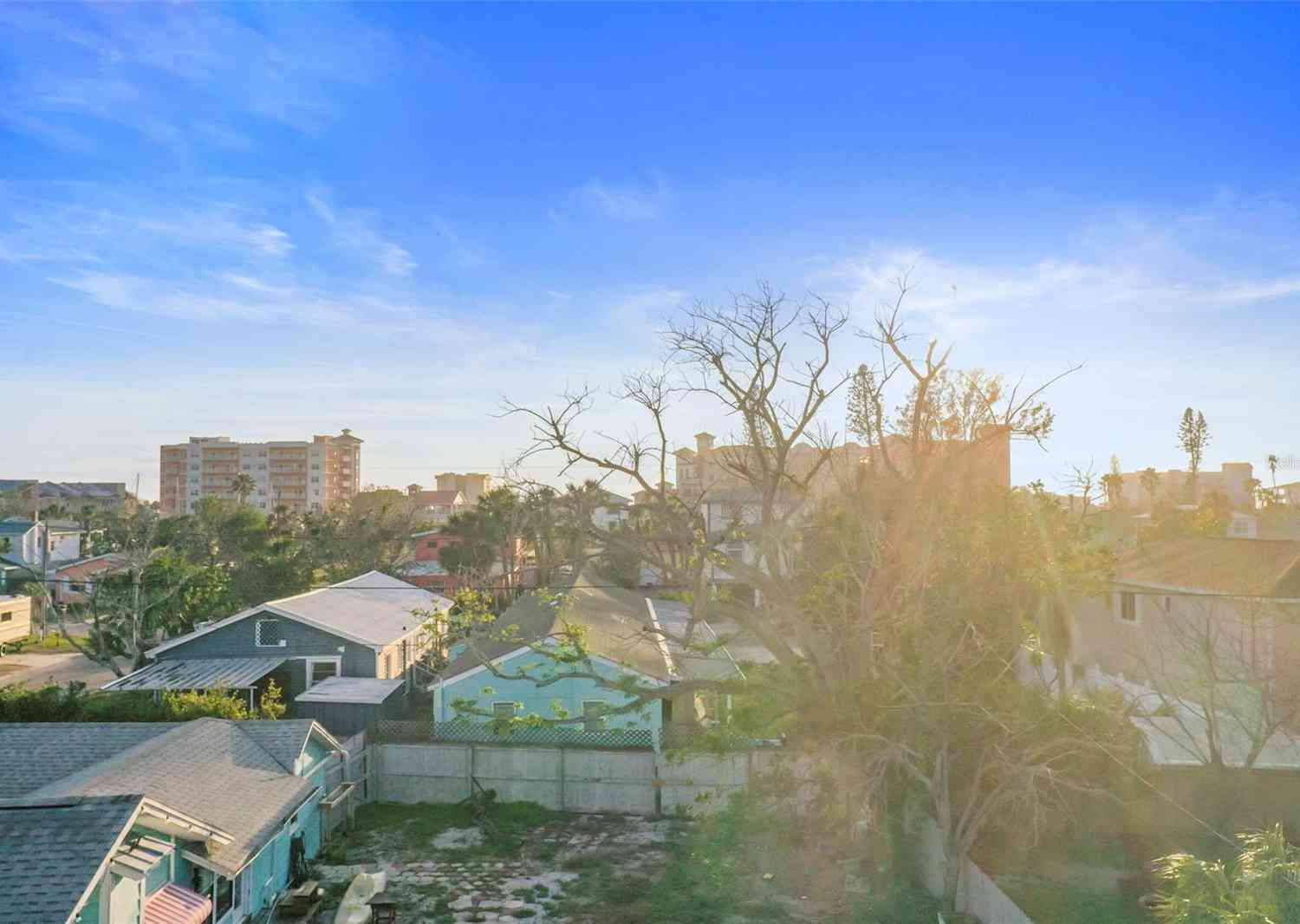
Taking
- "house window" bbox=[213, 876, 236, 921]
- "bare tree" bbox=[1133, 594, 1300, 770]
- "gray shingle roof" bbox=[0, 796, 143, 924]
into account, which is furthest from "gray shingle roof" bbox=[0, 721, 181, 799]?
"bare tree" bbox=[1133, 594, 1300, 770]

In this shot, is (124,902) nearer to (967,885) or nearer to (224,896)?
(224,896)

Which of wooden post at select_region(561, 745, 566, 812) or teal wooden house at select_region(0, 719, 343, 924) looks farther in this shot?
wooden post at select_region(561, 745, 566, 812)

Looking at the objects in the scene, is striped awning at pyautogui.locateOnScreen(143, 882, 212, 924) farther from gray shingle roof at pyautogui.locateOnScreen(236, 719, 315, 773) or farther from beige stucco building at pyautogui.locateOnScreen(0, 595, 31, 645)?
beige stucco building at pyautogui.locateOnScreen(0, 595, 31, 645)

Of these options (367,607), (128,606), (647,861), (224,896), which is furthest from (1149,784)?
(128,606)

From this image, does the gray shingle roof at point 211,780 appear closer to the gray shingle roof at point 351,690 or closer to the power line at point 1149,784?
the gray shingle roof at point 351,690

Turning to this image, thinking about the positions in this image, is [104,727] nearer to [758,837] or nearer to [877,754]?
[758,837]

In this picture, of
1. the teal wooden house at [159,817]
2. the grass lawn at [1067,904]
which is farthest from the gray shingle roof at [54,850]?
the grass lawn at [1067,904]
